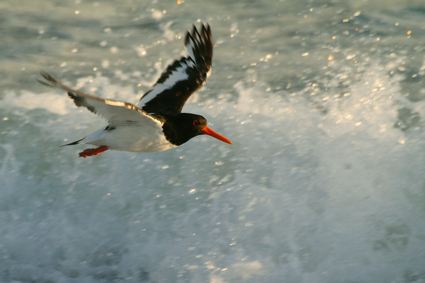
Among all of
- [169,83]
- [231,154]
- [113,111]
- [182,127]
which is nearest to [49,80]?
[113,111]

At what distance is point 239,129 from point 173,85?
2.32m

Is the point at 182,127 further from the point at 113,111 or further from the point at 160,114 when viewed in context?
the point at 113,111

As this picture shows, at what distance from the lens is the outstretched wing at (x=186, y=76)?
4.61 metres

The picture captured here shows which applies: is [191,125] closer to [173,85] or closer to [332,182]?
[173,85]

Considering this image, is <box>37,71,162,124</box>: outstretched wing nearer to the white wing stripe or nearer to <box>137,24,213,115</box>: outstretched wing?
<box>137,24,213,115</box>: outstretched wing

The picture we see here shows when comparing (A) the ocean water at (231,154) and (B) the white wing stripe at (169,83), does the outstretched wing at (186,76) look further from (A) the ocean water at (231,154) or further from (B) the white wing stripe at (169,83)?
(A) the ocean water at (231,154)

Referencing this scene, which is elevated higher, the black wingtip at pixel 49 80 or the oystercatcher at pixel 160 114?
the oystercatcher at pixel 160 114

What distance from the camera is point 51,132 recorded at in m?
6.99

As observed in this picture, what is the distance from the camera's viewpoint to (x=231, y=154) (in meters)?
6.65

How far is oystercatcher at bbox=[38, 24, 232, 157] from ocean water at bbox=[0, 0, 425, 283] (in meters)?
1.89

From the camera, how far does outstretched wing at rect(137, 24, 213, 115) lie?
15.1 ft

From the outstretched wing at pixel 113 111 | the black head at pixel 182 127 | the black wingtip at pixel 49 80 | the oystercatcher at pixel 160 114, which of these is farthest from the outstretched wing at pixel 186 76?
the black wingtip at pixel 49 80

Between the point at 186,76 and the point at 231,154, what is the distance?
206 cm

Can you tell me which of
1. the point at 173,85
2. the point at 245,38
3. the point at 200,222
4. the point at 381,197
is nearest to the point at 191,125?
the point at 173,85
